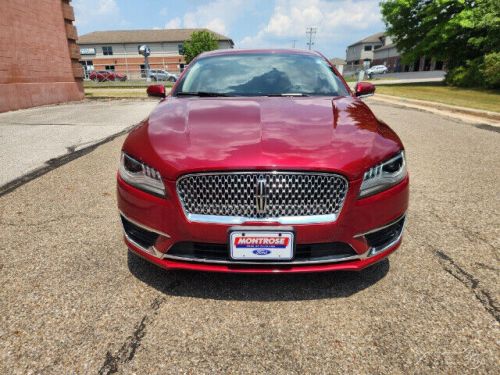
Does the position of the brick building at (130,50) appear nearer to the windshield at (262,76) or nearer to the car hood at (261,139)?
the windshield at (262,76)

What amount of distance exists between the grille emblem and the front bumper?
101 millimetres

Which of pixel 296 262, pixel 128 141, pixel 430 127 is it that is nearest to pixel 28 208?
Answer: pixel 128 141

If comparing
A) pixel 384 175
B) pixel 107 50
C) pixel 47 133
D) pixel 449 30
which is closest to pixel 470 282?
pixel 384 175

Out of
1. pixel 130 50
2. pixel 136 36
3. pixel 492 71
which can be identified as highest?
pixel 136 36

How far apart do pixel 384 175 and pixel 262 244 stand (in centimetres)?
79

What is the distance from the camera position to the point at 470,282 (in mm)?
2311

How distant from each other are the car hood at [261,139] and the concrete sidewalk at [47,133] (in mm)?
3123

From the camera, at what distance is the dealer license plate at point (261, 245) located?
1830 mm

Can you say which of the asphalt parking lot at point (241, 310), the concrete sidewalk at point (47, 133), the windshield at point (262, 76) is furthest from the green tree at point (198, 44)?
the asphalt parking lot at point (241, 310)

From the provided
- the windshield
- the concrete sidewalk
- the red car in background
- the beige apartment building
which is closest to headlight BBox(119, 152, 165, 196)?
the windshield

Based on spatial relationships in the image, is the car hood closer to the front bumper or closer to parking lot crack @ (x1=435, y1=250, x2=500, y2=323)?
the front bumper

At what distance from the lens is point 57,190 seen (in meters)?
4.10

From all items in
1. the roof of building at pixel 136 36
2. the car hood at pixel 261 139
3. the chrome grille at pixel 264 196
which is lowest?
the chrome grille at pixel 264 196

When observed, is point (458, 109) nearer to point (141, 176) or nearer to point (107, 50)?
point (141, 176)
